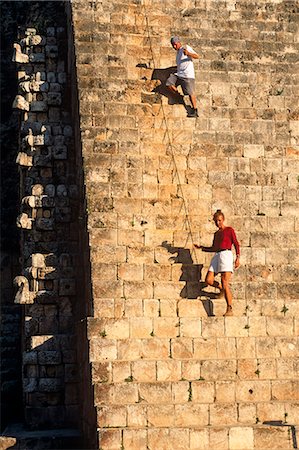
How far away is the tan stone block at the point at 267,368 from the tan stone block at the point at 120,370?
181cm

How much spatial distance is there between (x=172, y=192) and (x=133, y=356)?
3.27 meters

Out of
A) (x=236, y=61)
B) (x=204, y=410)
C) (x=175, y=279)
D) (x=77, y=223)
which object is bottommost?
(x=204, y=410)

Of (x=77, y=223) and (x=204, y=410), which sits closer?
(x=204, y=410)

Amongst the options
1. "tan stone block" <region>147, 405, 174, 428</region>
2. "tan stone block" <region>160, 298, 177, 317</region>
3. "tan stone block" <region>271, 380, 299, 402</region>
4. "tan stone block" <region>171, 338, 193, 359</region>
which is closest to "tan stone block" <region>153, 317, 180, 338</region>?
"tan stone block" <region>160, 298, 177, 317</region>

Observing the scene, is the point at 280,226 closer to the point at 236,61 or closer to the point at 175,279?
the point at 175,279

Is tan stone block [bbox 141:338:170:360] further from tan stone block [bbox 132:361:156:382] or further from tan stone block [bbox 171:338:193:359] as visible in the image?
tan stone block [bbox 132:361:156:382]

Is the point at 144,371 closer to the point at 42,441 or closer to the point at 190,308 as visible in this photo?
the point at 190,308

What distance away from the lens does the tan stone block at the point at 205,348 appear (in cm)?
1311

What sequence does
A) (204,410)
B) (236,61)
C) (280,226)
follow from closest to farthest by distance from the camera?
(204,410)
(280,226)
(236,61)

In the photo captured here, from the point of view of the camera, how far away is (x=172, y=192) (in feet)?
49.9

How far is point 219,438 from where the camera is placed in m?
12.2

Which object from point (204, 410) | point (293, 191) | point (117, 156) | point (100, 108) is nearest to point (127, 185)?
point (117, 156)

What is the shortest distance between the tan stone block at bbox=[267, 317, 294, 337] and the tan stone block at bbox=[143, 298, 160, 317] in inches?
64.0

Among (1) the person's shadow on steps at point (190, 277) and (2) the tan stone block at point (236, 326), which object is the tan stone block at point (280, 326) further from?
(1) the person's shadow on steps at point (190, 277)
